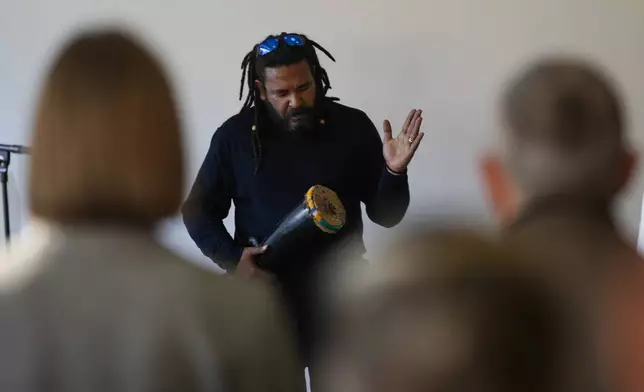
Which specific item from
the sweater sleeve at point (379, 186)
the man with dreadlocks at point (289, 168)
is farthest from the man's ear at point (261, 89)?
the sweater sleeve at point (379, 186)

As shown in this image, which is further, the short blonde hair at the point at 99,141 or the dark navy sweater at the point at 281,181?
the dark navy sweater at the point at 281,181

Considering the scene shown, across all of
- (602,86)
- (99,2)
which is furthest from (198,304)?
(99,2)

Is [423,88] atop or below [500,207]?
atop

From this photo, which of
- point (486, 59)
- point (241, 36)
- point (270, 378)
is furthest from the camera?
point (241, 36)

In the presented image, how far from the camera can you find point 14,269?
2.53ft

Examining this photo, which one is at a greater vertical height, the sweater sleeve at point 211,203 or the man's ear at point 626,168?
the man's ear at point 626,168

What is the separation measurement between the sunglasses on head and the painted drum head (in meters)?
0.34

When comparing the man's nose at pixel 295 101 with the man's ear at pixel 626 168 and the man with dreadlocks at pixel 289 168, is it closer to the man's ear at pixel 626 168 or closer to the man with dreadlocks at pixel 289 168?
the man with dreadlocks at pixel 289 168

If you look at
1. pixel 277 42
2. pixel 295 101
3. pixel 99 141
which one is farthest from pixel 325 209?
pixel 99 141

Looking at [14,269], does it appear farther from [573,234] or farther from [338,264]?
[338,264]

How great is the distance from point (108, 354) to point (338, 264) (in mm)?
819

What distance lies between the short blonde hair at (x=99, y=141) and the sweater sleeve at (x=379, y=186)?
2.79 ft

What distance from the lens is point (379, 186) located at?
1.61 metres

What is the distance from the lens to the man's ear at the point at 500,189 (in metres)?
0.66
